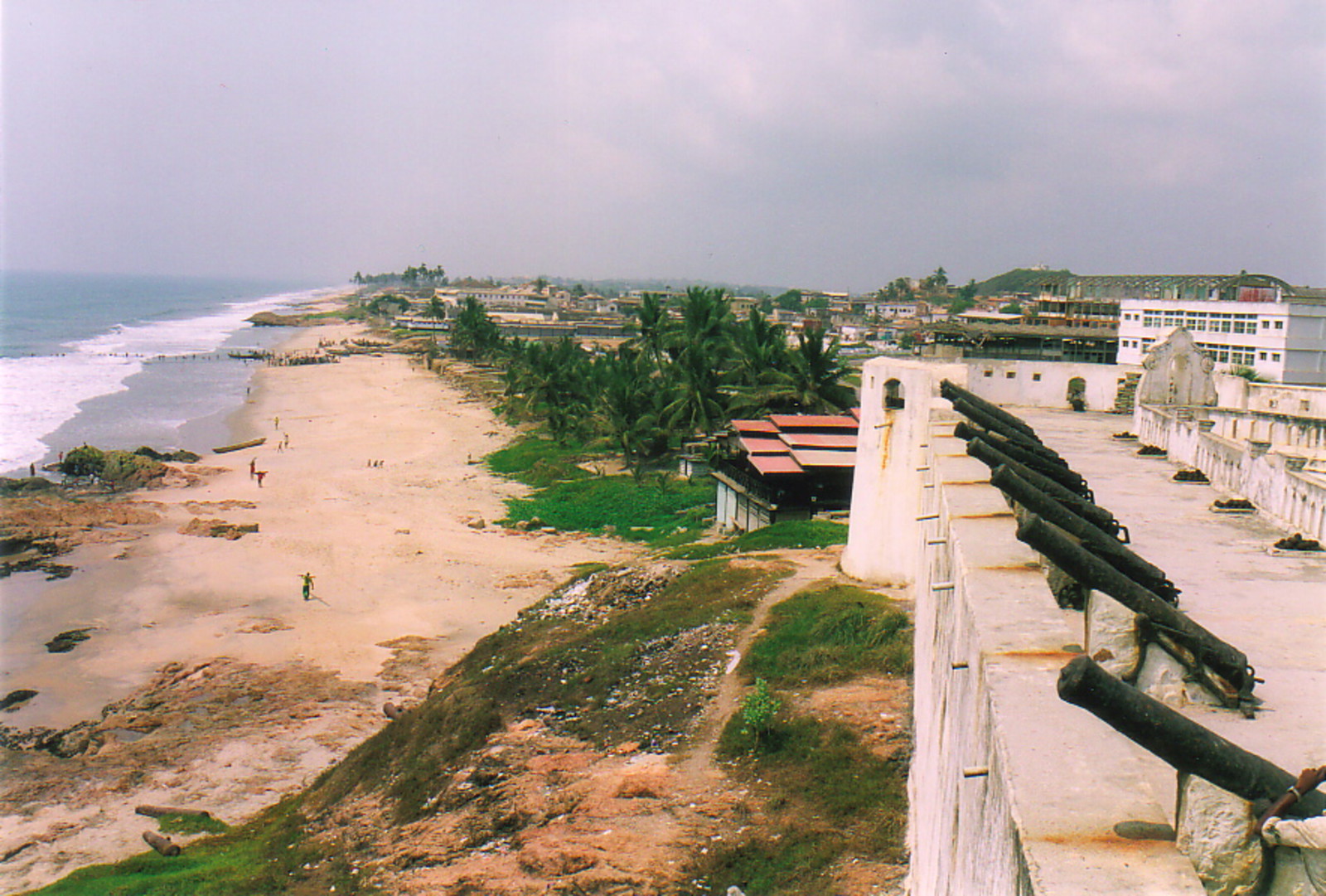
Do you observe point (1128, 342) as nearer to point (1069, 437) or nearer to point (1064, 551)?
point (1069, 437)

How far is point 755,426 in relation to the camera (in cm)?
3027

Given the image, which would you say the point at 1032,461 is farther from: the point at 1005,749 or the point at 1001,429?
the point at 1005,749

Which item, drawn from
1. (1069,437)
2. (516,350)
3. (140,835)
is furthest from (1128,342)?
(516,350)

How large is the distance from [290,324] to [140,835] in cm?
14461

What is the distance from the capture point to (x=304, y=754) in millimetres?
17375

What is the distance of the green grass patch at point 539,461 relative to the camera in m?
40.8

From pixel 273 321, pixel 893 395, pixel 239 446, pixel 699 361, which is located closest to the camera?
pixel 893 395

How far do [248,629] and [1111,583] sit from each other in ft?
76.3

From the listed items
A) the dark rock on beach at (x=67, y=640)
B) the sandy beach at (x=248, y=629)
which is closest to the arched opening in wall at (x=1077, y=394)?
the sandy beach at (x=248, y=629)

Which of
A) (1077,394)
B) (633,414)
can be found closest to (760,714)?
(1077,394)

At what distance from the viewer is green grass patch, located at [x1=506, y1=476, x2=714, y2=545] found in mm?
31469

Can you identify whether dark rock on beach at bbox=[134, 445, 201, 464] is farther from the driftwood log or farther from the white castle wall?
the white castle wall

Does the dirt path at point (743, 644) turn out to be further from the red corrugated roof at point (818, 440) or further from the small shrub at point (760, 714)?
the red corrugated roof at point (818, 440)

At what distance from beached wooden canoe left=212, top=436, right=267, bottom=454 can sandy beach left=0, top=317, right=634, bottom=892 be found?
10.1 ft
